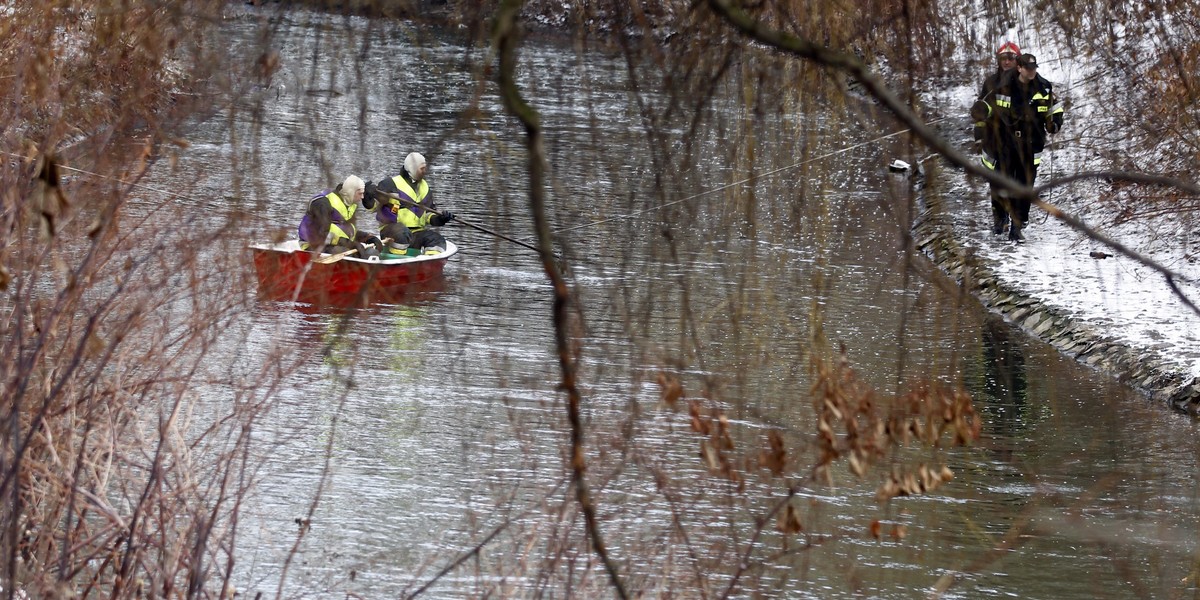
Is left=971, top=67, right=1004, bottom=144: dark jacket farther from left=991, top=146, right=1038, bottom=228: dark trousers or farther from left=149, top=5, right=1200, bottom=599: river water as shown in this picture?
left=149, top=5, right=1200, bottom=599: river water

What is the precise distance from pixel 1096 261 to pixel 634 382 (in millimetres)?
8811

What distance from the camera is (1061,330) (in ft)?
36.2

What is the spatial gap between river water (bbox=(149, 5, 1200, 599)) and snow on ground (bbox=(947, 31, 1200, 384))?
56cm

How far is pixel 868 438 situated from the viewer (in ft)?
11.0

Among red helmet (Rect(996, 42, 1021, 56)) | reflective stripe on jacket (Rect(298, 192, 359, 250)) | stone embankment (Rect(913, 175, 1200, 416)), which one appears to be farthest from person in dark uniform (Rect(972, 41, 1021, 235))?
reflective stripe on jacket (Rect(298, 192, 359, 250))

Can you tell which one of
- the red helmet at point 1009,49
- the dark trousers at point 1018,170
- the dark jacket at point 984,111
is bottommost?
the dark trousers at point 1018,170

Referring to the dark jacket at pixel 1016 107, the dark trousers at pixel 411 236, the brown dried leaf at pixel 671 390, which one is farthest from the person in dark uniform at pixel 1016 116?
the dark trousers at pixel 411 236

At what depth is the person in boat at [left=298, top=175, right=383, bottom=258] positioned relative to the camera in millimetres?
8500

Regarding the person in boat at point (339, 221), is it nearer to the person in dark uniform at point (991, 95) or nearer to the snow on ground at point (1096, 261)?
the snow on ground at point (1096, 261)

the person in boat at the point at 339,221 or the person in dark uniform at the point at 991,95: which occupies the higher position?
the person in dark uniform at the point at 991,95

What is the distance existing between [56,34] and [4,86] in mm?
898

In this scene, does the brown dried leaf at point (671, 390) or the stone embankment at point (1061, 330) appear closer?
the brown dried leaf at point (671, 390)

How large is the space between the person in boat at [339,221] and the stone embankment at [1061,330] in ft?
11.7

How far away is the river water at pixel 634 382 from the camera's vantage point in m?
3.56
